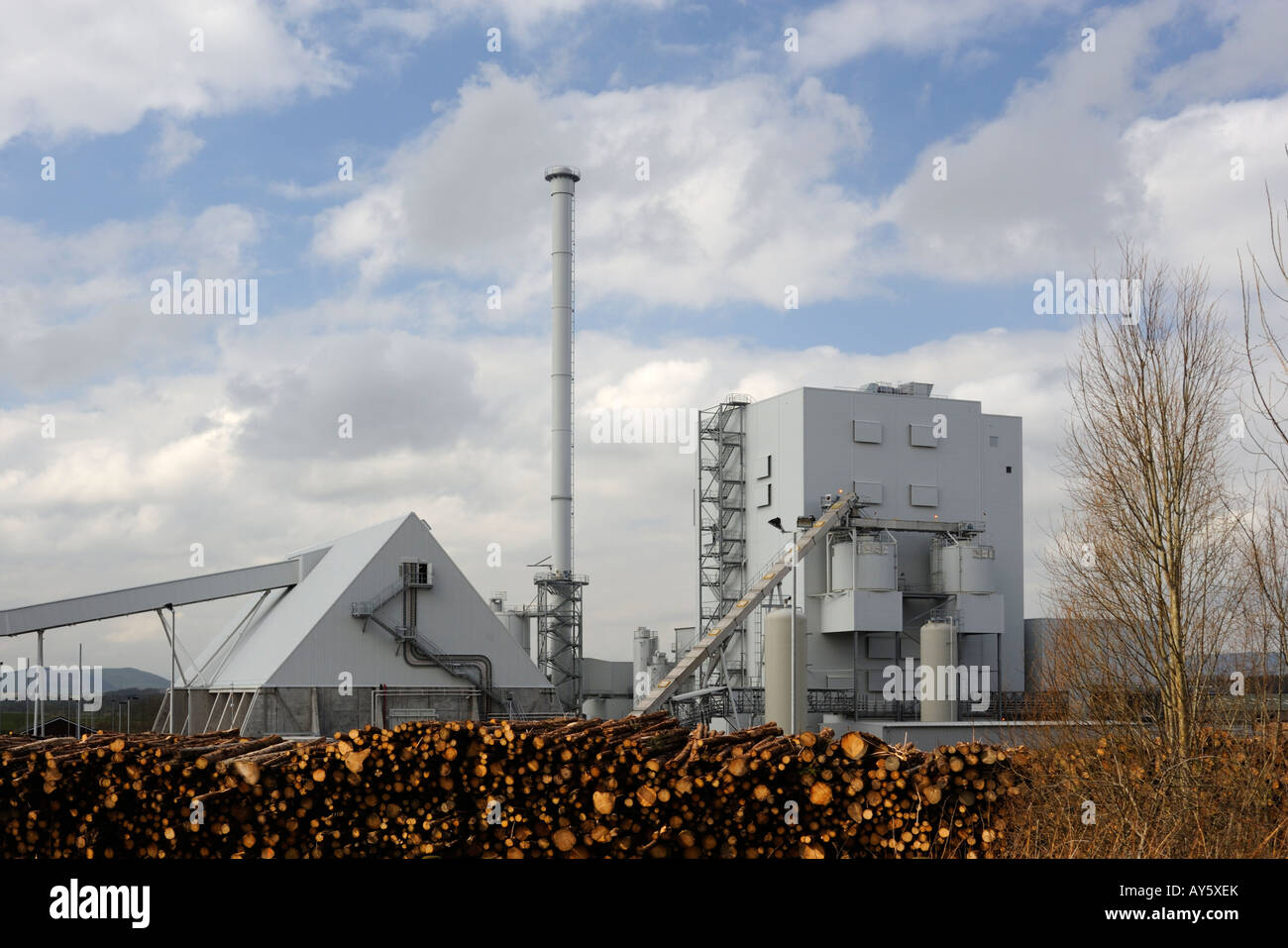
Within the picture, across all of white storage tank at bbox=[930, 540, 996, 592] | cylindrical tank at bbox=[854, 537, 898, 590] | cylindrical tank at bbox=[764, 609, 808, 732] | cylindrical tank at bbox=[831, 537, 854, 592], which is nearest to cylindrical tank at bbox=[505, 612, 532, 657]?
cylindrical tank at bbox=[831, 537, 854, 592]

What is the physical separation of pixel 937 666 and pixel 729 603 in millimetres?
9252

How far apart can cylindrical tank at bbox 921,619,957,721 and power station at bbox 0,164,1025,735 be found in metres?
0.07

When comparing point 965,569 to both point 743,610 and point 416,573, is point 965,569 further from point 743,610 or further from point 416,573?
point 416,573

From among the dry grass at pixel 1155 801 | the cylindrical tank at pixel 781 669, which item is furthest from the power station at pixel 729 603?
the dry grass at pixel 1155 801

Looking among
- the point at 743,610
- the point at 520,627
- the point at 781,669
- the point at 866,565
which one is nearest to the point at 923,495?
the point at 866,565

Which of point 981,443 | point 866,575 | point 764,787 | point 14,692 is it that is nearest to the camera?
point 764,787

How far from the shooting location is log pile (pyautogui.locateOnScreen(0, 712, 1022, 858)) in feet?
40.3

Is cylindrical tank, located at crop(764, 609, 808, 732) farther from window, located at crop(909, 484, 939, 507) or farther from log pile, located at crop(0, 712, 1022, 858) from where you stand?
log pile, located at crop(0, 712, 1022, 858)

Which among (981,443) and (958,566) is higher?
(981,443)

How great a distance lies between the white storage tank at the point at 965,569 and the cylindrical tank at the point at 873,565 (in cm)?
315
